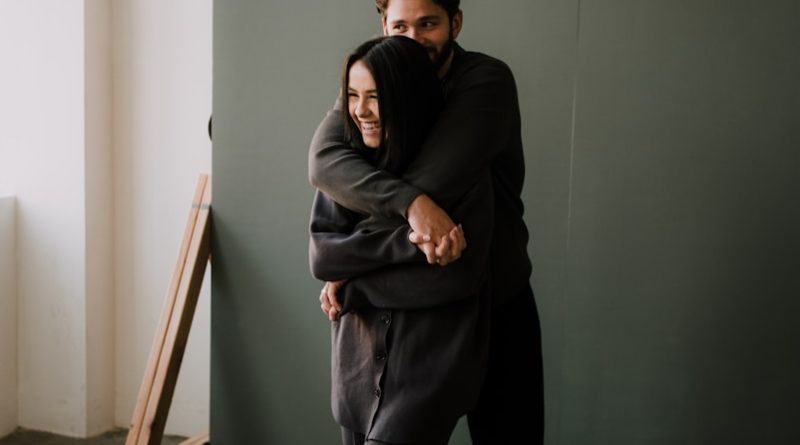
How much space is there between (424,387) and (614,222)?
115cm

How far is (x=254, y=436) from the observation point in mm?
2789

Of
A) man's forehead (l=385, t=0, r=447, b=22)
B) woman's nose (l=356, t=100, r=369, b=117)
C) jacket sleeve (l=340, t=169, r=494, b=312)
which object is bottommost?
jacket sleeve (l=340, t=169, r=494, b=312)

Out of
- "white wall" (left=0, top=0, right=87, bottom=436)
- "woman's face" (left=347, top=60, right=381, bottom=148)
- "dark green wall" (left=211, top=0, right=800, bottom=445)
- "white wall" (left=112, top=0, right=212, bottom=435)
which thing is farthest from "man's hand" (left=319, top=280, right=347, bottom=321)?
"white wall" (left=0, top=0, right=87, bottom=436)

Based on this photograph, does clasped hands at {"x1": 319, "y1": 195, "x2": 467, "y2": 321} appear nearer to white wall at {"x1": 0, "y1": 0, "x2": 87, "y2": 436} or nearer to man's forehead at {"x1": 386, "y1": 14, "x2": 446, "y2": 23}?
man's forehead at {"x1": 386, "y1": 14, "x2": 446, "y2": 23}

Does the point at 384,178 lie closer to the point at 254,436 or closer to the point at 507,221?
the point at 507,221

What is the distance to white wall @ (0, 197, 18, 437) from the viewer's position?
313 centimetres

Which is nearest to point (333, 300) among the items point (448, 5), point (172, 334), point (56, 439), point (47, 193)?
point (448, 5)

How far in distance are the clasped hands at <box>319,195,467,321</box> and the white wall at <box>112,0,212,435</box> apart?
6.32 feet

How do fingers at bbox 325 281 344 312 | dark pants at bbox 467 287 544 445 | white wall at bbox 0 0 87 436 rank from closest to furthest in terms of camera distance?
fingers at bbox 325 281 344 312, dark pants at bbox 467 287 544 445, white wall at bbox 0 0 87 436

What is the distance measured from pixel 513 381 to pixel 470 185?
0.48m

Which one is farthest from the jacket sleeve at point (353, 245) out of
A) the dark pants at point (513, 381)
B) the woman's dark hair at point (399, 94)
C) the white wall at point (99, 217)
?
the white wall at point (99, 217)

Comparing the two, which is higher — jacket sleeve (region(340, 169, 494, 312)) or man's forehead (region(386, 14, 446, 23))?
man's forehead (region(386, 14, 446, 23))

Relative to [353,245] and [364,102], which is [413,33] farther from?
[353,245]

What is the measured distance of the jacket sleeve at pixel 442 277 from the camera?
54.9 inches
